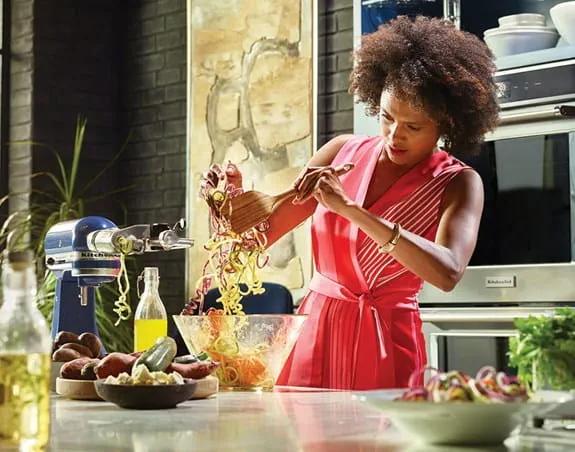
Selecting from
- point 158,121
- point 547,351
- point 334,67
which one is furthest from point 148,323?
point 158,121

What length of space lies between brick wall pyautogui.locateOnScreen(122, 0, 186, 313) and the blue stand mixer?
280cm

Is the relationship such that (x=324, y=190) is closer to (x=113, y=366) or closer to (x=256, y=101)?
(x=113, y=366)

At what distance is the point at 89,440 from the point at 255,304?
294 centimetres

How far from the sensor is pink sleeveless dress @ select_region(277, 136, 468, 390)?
300 centimetres

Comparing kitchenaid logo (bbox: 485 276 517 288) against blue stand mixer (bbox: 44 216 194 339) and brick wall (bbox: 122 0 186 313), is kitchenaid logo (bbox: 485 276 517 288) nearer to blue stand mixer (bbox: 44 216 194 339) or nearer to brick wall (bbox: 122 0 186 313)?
blue stand mixer (bbox: 44 216 194 339)

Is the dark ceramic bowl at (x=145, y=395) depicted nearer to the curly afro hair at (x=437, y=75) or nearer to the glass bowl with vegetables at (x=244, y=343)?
the glass bowl with vegetables at (x=244, y=343)

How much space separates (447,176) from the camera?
305 cm

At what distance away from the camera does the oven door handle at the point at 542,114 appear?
3684mm

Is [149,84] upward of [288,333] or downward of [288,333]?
upward

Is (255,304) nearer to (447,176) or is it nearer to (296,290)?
(296,290)

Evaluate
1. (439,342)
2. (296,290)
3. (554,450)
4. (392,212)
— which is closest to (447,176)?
(392,212)

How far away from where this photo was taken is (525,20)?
12.9 ft

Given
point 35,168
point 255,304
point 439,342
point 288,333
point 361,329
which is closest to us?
point 288,333

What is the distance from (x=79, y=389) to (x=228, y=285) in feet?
1.60
